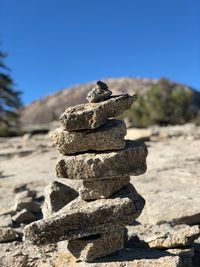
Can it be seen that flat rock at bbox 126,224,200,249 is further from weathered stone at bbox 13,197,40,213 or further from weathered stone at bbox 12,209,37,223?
weathered stone at bbox 13,197,40,213

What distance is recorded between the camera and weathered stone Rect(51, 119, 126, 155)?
25.2ft

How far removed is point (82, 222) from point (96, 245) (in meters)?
0.42

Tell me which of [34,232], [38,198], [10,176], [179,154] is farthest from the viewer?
[179,154]

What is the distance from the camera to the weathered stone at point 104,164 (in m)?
7.60

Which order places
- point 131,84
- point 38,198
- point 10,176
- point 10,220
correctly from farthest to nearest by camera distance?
1. point 131,84
2. point 10,176
3. point 38,198
4. point 10,220

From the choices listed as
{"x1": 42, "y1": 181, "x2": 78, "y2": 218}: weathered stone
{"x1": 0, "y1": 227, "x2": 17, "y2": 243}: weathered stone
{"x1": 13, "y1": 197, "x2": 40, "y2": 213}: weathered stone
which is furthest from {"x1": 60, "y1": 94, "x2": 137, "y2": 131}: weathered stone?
{"x1": 13, "y1": 197, "x2": 40, "y2": 213}: weathered stone

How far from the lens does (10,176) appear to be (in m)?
19.6

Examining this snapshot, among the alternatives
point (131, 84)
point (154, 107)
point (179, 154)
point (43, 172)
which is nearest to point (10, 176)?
point (43, 172)

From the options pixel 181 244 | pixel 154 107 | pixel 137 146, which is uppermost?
pixel 154 107

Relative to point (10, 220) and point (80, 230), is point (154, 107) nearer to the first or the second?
point (10, 220)

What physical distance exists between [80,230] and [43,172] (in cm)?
1243

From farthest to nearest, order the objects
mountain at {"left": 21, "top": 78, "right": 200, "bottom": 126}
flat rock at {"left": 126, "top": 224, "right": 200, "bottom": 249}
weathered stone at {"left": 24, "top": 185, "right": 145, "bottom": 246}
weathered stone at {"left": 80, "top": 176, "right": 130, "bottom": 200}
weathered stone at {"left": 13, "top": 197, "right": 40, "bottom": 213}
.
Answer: mountain at {"left": 21, "top": 78, "right": 200, "bottom": 126} → weathered stone at {"left": 13, "top": 197, "right": 40, "bottom": 213} → flat rock at {"left": 126, "top": 224, "right": 200, "bottom": 249} → weathered stone at {"left": 80, "top": 176, "right": 130, "bottom": 200} → weathered stone at {"left": 24, "top": 185, "right": 145, "bottom": 246}

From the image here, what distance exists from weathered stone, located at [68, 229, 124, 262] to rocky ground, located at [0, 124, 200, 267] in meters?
0.12

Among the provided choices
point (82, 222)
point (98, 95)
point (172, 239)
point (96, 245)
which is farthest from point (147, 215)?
point (98, 95)
